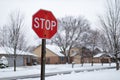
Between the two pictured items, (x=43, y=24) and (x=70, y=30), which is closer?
(x=43, y=24)

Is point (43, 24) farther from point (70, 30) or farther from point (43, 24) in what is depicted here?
point (70, 30)

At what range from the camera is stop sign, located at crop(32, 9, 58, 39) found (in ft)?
14.1

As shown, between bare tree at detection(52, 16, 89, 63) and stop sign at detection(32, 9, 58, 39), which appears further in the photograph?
bare tree at detection(52, 16, 89, 63)

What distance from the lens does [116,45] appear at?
2416 centimetres

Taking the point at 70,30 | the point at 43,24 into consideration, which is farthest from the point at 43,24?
the point at 70,30

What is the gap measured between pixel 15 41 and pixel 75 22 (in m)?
30.8

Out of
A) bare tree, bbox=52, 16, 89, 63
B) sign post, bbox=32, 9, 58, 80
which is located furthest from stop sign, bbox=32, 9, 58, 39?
bare tree, bbox=52, 16, 89, 63

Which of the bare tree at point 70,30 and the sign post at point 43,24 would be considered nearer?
the sign post at point 43,24

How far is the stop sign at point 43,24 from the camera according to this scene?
14.1 feet

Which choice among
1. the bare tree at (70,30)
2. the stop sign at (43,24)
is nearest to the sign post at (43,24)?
the stop sign at (43,24)

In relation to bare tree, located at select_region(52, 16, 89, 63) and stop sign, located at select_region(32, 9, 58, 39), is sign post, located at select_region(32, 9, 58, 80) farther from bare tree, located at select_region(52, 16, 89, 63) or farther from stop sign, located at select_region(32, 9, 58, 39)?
bare tree, located at select_region(52, 16, 89, 63)

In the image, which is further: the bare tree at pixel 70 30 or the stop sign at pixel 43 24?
the bare tree at pixel 70 30

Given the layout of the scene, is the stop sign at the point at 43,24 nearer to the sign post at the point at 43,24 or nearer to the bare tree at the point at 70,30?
the sign post at the point at 43,24

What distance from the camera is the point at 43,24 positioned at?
4.31 m
